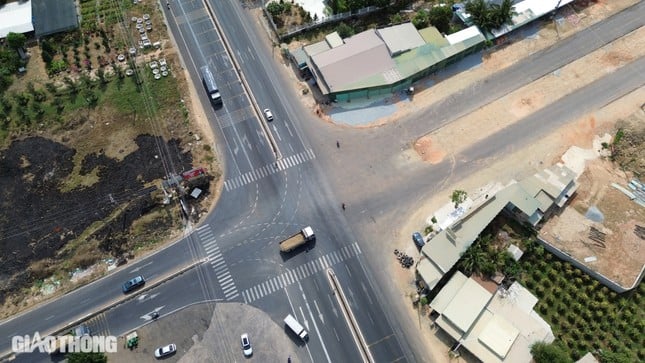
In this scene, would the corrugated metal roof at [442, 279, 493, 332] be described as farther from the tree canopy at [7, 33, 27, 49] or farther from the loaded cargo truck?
the tree canopy at [7, 33, 27, 49]

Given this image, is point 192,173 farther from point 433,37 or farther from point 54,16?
point 54,16

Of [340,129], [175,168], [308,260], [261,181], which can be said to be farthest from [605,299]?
[175,168]

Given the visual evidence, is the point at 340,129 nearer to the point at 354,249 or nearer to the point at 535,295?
the point at 354,249

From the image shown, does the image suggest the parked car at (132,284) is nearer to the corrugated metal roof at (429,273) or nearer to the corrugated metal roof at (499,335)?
the corrugated metal roof at (429,273)

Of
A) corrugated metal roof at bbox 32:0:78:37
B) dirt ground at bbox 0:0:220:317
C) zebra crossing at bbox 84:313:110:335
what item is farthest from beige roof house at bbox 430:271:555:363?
corrugated metal roof at bbox 32:0:78:37

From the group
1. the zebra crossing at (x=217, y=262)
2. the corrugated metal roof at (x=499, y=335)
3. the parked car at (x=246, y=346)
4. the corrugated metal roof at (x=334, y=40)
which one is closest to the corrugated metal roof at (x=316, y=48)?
the corrugated metal roof at (x=334, y=40)
